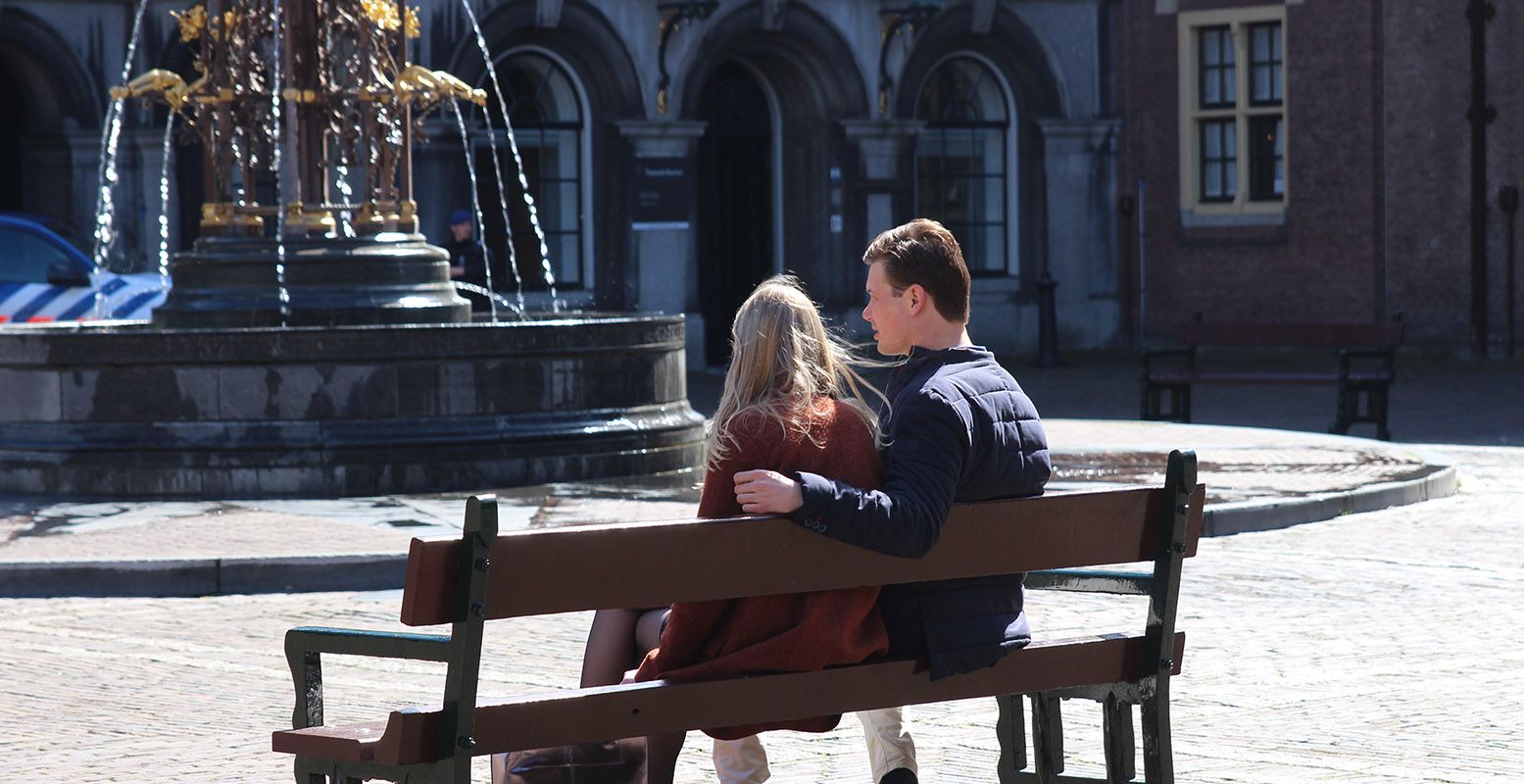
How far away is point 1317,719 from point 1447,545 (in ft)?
14.5

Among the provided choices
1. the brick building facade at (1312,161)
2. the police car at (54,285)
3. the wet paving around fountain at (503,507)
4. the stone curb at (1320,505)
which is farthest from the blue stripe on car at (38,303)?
the brick building facade at (1312,161)

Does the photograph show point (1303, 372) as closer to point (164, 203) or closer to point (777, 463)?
point (164, 203)

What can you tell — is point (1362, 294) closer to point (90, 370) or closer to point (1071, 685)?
point (90, 370)

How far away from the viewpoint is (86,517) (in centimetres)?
1111

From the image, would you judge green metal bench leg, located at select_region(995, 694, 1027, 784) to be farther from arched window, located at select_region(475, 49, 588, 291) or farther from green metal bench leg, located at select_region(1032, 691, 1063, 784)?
arched window, located at select_region(475, 49, 588, 291)

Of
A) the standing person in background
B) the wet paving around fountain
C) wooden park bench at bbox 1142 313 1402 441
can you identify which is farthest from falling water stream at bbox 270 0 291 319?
wooden park bench at bbox 1142 313 1402 441

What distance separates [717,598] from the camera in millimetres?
4410

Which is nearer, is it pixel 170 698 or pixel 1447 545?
pixel 170 698

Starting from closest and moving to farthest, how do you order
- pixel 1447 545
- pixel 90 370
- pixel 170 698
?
pixel 170 698 → pixel 1447 545 → pixel 90 370

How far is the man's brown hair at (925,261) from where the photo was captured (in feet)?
15.5

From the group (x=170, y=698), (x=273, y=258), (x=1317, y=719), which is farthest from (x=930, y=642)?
(x=273, y=258)

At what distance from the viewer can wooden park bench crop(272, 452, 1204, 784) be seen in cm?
416

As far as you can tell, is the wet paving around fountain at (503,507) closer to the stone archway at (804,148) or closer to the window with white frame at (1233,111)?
the stone archway at (804,148)

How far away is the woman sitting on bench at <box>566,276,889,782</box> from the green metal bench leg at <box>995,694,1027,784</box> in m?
0.81
